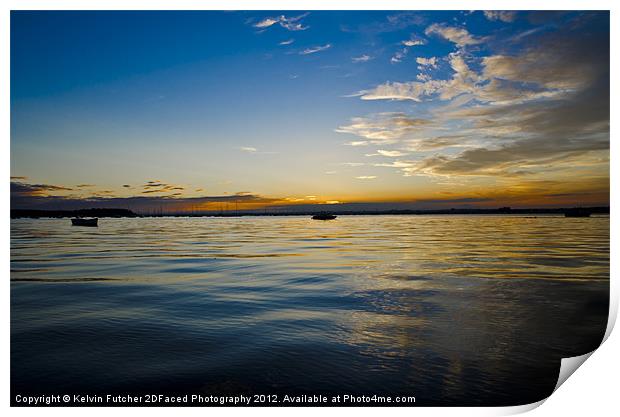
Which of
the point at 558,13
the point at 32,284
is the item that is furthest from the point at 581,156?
the point at 32,284

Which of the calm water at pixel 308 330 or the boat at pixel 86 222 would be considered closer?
the calm water at pixel 308 330

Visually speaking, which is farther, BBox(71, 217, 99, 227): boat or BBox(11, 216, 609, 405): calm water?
BBox(71, 217, 99, 227): boat

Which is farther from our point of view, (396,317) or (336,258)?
(336,258)

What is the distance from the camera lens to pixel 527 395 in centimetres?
506

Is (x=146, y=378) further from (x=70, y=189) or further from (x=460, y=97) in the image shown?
(x=460, y=97)

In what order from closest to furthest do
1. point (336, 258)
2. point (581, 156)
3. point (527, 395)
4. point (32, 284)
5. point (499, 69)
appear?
point (527, 395), point (581, 156), point (499, 69), point (32, 284), point (336, 258)

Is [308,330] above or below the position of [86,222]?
above

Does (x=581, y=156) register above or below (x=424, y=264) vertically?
above

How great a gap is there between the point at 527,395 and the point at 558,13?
6.06 meters

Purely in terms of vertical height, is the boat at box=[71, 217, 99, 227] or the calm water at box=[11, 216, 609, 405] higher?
the calm water at box=[11, 216, 609, 405]

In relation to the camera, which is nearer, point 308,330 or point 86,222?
point 308,330

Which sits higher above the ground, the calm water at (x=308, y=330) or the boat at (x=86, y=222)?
the calm water at (x=308, y=330)
